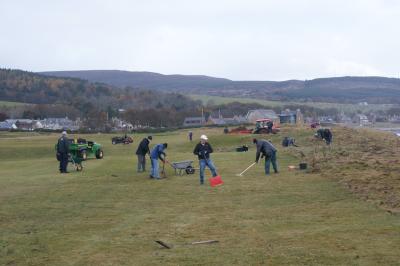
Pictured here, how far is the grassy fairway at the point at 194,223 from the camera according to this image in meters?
10.7

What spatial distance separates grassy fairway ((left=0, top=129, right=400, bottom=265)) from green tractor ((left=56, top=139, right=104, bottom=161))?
11.5 m

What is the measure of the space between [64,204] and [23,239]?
5.50m

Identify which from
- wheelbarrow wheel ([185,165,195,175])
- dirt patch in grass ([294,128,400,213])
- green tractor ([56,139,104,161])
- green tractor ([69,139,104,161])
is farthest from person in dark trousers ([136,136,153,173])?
dirt patch in grass ([294,128,400,213])

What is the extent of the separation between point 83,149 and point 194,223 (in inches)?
961

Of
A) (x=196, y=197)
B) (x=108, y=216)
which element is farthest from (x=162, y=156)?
(x=108, y=216)

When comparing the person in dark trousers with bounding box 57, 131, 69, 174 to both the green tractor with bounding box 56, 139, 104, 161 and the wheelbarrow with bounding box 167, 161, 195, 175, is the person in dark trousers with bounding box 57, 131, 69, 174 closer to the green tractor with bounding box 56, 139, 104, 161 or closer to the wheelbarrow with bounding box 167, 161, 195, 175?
the green tractor with bounding box 56, 139, 104, 161

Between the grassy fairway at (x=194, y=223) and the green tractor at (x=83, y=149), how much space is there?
37.9 feet

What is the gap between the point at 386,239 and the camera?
11484mm

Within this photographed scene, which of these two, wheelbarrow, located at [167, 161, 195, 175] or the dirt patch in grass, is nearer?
the dirt patch in grass

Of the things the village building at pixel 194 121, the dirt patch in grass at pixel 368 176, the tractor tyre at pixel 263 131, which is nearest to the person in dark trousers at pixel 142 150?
the dirt patch in grass at pixel 368 176

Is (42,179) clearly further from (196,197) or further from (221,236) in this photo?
(221,236)

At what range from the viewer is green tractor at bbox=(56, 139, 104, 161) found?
1446 inches

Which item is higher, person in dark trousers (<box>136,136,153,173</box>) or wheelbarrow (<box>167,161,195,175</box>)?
person in dark trousers (<box>136,136,153,173</box>)

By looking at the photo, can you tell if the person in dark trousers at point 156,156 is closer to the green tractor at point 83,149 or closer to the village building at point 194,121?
the green tractor at point 83,149
